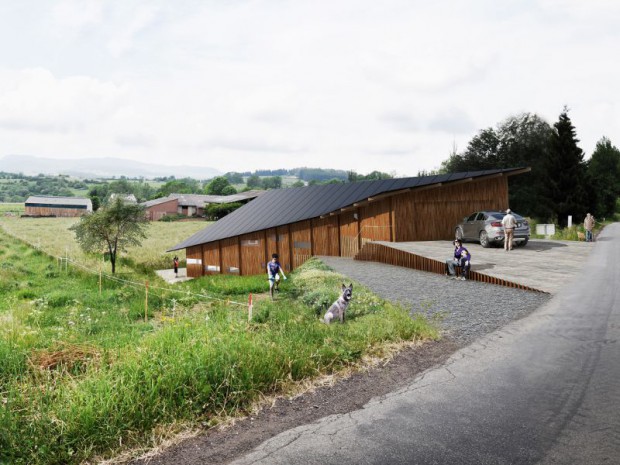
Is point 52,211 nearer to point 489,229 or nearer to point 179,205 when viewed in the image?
point 179,205

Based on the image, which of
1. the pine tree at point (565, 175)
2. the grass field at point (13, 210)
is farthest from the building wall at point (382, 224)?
the grass field at point (13, 210)

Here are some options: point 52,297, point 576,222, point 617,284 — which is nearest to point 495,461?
point 617,284

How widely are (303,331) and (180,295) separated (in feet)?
34.8

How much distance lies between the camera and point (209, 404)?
18.6 ft

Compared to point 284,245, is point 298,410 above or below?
below

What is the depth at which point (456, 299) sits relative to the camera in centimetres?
1220

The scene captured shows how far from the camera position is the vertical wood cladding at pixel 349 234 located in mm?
26469

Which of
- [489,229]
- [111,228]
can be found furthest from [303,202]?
[489,229]

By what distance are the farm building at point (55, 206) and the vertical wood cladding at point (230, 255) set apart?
8239 cm

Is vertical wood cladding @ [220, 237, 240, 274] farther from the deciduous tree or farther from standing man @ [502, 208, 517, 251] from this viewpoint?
standing man @ [502, 208, 517, 251]

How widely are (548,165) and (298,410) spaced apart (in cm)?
4611

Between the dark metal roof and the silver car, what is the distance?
3.00m

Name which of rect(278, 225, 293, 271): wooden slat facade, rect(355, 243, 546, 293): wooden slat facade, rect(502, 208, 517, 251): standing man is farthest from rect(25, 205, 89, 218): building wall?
rect(502, 208, 517, 251): standing man

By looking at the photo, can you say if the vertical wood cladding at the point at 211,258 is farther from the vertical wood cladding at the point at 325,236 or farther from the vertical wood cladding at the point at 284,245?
the vertical wood cladding at the point at 325,236
